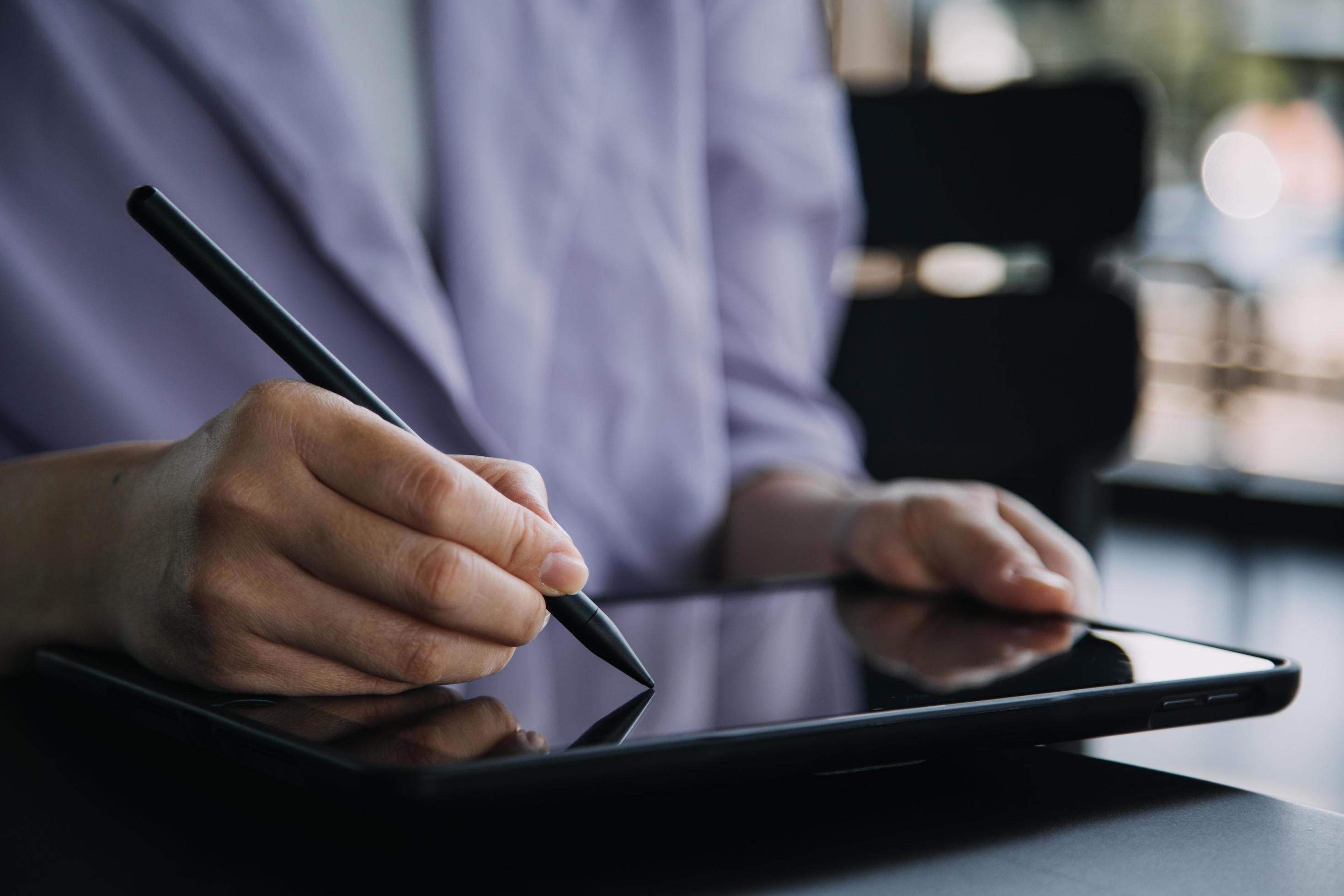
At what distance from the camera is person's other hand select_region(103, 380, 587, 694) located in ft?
0.77

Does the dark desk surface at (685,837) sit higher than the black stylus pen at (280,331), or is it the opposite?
the black stylus pen at (280,331)

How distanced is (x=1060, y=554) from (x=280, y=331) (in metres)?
0.27

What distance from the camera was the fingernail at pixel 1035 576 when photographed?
1.19ft

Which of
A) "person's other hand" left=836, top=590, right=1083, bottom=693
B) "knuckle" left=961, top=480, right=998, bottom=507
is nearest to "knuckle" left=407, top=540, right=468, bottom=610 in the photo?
"person's other hand" left=836, top=590, right=1083, bottom=693

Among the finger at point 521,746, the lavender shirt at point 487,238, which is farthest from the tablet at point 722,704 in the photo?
the lavender shirt at point 487,238

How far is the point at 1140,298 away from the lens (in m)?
2.75

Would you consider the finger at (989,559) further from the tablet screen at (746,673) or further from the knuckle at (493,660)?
the knuckle at (493,660)

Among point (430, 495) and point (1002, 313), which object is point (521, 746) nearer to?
point (430, 495)

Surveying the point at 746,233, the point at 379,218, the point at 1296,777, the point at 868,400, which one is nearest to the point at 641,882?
the point at 379,218

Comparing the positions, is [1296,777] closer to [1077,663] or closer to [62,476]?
[1077,663]

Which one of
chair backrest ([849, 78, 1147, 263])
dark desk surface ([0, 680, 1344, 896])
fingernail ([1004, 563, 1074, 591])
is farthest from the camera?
chair backrest ([849, 78, 1147, 263])

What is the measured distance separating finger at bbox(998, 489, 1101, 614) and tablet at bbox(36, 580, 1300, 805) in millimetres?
47

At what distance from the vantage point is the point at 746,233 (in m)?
0.64

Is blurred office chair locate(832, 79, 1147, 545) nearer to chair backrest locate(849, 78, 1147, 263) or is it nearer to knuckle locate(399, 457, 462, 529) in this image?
chair backrest locate(849, 78, 1147, 263)
